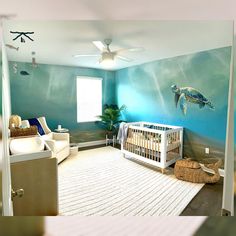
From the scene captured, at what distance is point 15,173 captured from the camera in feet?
2.69

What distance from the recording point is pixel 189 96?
1.66 metres

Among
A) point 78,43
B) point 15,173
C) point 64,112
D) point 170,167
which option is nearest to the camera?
point 15,173

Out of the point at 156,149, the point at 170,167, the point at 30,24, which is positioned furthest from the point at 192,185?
the point at 30,24

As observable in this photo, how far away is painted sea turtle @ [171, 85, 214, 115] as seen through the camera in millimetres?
1653

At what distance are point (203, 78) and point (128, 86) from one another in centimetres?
83

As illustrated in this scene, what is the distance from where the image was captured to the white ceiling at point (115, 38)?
2.40 ft

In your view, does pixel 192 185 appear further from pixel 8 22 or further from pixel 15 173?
pixel 8 22

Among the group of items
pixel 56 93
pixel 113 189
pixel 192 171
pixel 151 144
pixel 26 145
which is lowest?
pixel 113 189

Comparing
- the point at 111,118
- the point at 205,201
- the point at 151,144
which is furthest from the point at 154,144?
the point at 111,118

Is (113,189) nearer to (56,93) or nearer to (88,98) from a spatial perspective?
(88,98)

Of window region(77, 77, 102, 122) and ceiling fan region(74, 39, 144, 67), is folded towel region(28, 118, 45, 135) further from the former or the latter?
ceiling fan region(74, 39, 144, 67)

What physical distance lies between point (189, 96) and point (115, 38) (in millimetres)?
1070

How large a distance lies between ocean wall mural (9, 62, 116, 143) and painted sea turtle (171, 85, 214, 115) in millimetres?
862

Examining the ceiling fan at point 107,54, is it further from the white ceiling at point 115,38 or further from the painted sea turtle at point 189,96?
the painted sea turtle at point 189,96
